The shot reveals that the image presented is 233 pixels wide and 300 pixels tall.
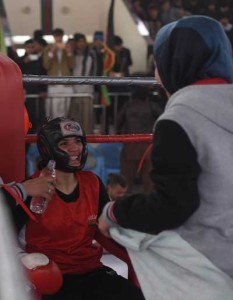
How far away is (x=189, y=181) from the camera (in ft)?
5.26

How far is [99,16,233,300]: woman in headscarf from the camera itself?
5.29 ft

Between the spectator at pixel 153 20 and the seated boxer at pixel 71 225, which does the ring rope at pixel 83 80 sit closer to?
the seated boxer at pixel 71 225

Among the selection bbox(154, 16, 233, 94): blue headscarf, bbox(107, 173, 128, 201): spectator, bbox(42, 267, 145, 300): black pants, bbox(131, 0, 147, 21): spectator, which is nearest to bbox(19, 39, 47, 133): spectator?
bbox(107, 173, 128, 201): spectator

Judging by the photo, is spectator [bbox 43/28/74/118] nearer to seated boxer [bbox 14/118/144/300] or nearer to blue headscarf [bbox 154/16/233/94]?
seated boxer [bbox 14/118/144/300]

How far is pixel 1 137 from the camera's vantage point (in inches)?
95.2

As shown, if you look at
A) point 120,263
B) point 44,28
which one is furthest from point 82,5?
point 120,263

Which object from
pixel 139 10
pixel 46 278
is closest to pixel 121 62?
pixel 139 10

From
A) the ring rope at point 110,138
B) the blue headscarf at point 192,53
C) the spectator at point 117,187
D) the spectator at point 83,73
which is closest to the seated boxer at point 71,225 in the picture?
the ring rope at point 110,138

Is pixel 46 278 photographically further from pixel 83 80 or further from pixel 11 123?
pixel 83 80

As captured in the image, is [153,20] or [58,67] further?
[153,20]

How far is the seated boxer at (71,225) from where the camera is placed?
233 centimetres

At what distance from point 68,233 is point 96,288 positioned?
226 millimetres

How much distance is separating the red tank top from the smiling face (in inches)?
4.4

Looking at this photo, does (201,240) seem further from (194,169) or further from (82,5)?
(82,5)
